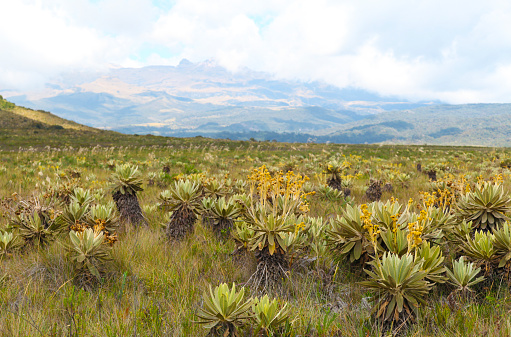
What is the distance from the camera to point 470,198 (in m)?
3.34

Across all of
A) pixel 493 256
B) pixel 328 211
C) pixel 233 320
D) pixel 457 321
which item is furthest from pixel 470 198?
→ pixel 233 320

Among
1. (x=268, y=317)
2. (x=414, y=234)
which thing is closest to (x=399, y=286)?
(x=414, y=234)

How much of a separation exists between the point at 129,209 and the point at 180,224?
132 centimetres

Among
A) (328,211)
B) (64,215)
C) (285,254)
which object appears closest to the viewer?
(285,254)

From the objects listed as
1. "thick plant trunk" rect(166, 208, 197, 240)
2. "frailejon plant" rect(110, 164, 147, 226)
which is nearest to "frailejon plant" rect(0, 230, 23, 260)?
"frailejon plant" rect(110, 164, 147, 226)

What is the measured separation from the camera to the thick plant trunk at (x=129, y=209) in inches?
182

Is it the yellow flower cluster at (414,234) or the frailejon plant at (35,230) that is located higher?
the yellow flower cluster at (414,234)

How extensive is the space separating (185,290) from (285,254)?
1.06 m

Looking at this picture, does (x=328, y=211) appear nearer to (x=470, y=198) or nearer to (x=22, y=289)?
(x=470, y=198)

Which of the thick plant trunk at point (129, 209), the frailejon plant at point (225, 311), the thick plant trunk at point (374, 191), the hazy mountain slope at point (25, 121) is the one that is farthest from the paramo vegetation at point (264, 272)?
the hazy mountain slope at point (25, 121)

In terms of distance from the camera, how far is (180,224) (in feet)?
12.9

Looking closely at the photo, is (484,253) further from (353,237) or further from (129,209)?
(129,209)

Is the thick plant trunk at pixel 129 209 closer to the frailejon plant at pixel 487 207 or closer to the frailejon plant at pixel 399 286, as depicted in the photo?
the frailejon plant at pixel 399 286

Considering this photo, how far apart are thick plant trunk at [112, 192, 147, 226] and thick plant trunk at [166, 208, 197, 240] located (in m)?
0.93
